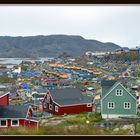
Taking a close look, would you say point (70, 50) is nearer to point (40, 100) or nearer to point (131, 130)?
point (40, 100)

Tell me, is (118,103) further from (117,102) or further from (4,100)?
(4,100)

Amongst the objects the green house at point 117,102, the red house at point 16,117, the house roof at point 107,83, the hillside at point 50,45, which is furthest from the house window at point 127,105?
the red house at point 16,117

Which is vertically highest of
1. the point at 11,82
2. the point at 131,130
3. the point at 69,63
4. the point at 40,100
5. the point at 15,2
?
the point at 15,2

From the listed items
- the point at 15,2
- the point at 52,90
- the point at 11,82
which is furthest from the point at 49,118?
the point at 15,2

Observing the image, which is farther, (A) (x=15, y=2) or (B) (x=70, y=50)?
(B) (x=70, y=50)

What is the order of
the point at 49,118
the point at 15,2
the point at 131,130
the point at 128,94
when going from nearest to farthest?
the point at 15,2 → the point at 131,130 → the point at 49,118 → the point at 128,94

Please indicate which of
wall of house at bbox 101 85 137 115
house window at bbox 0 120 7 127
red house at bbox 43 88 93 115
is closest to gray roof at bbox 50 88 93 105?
red house at bbox 43 88 93 115
